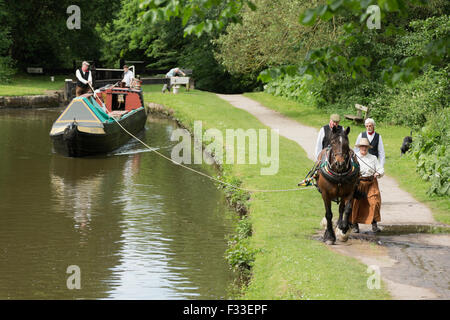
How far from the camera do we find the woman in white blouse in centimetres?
1100

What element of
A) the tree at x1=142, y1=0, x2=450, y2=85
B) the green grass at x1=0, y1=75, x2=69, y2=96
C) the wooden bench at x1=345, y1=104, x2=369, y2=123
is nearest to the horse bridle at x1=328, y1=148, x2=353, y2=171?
the tree at x1=142, y1=0, x2=450, y2=85

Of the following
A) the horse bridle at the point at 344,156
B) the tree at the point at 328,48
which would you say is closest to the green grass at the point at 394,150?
the horse bridle at the point at 344,156

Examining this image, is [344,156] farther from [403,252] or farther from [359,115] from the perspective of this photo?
[359,115]

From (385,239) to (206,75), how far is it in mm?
39941

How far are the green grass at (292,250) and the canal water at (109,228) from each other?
30.9 inches

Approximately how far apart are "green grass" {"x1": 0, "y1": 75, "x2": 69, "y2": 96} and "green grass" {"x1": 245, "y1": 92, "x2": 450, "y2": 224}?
1362 centimetres

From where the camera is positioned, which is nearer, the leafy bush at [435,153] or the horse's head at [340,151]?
the horse's head at [340,151]

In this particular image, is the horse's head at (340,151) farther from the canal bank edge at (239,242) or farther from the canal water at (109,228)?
the canal water at (109,228)

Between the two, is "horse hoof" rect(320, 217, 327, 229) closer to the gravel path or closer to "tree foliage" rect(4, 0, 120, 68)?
the gravel path

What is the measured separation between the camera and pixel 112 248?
11750 mm

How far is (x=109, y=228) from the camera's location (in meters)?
13.0

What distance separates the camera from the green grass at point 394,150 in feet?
43.9

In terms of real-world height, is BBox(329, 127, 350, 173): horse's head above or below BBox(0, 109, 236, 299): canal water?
above
